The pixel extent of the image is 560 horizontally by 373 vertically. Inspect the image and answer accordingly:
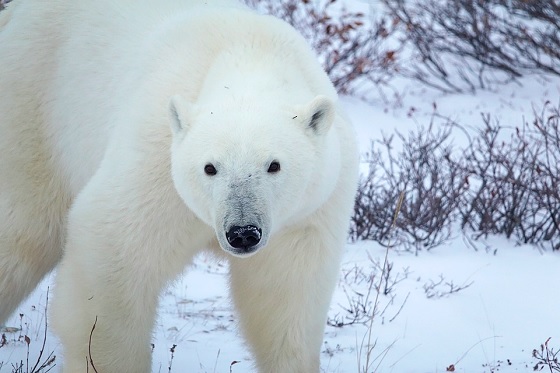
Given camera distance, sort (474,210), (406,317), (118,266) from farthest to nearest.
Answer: (474,210)
(406,317)
(118,266)

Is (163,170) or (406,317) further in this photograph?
(406,317)

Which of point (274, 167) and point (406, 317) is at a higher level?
point (274, 167)

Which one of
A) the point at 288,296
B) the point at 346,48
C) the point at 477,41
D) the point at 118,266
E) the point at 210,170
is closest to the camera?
the point at 210,170

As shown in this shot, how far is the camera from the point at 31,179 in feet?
10.3

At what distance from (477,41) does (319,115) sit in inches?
238

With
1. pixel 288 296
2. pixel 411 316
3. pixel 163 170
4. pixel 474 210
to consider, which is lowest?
pixel 474 210

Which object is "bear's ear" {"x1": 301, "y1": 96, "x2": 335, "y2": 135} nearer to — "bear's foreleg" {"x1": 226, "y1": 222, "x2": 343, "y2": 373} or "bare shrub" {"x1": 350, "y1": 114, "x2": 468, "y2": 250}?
"bear's foreleg" {"x1": 226, "y1": 222, "x2": 343, "y2": 373}

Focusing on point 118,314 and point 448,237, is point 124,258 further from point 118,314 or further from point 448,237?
point 448,237

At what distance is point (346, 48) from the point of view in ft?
26.4

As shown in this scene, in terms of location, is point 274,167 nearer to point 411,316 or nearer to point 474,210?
point 411,316

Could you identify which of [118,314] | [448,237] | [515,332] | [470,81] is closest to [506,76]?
[470,81]

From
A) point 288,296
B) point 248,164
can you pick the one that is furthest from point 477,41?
point 248,164

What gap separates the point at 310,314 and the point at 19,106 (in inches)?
50.3

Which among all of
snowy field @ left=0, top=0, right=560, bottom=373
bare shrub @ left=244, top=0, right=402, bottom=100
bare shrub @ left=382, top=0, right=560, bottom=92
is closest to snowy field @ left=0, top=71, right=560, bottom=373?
snowy field @ left=0, top=0, right=560, bottom=373
